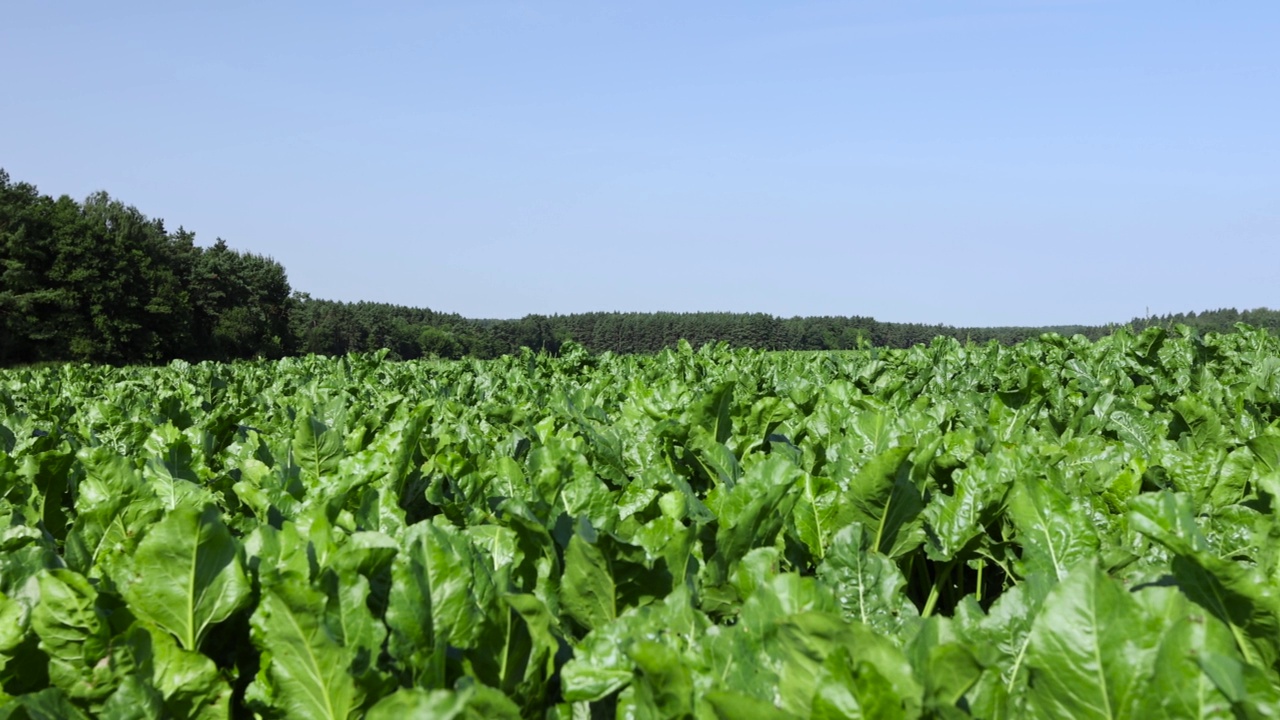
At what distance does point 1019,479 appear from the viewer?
1875mm

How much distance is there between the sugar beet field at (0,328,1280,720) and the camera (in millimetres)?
1106

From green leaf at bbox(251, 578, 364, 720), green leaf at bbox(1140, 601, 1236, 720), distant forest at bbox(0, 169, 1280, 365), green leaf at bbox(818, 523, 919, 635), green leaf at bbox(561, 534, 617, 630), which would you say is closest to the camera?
green leaf at bbox(1140, 601, 1236, 720)

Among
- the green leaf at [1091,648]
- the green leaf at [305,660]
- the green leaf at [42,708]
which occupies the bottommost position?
the green leaf at [42,708]

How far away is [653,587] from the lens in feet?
5.24

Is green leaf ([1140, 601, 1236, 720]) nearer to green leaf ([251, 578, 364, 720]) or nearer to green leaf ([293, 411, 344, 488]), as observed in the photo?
green leaf ([251, 578, 364, 720])

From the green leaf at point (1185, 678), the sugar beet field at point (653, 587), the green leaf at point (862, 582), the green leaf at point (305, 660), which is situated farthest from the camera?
the green leaf at point (862, 582)

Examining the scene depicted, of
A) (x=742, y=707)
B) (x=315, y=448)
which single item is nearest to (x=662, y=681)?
(x=742, y=707)

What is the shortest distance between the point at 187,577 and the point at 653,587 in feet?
2.67

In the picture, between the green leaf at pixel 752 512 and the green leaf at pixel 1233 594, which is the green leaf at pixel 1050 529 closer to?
the green leaf at pixel 1233 594

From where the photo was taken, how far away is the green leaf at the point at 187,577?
4.78 ft

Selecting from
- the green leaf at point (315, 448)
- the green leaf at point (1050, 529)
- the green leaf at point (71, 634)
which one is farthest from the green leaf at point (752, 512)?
the green leaf at point (315, 448)

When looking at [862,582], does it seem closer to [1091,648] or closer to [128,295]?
[1091,648]

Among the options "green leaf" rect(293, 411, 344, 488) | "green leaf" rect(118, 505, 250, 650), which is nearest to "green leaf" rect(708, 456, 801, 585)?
"green leaf" rect(118, 505, 250, 650)

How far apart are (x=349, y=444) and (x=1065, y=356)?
6.78m
